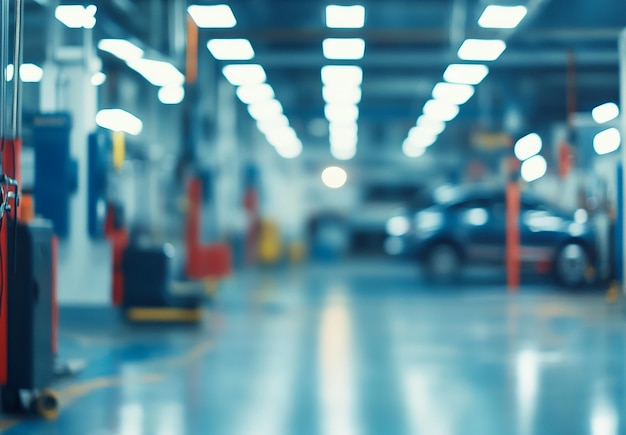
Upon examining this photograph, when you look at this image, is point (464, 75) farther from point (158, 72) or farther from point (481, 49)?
point (158, 72)

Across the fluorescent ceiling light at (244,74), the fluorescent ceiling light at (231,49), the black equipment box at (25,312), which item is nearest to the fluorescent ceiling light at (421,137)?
the fluorescent ceiling light at (244,74)

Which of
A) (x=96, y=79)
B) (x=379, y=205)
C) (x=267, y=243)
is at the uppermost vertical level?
(x=96, y=79)

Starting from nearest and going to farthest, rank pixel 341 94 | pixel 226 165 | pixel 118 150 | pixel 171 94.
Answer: pixel 118 150 → pixel 171 94 → pixel 341 94 → pixel 226 165

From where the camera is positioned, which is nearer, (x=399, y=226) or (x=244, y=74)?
(x=244, y=74)

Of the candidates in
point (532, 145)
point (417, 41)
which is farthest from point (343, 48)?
point (532, 145)

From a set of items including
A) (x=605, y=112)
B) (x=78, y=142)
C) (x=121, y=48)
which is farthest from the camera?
(x=605, y=112)

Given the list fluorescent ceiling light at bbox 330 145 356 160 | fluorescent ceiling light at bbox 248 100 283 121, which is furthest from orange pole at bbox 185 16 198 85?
fluorescent ceiling light at bbox 330 145 356 160

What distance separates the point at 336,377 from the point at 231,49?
6053 mm

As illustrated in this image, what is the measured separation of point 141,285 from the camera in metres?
8.19

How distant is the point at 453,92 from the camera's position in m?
13.1

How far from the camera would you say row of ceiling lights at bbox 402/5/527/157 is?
872 centimetres

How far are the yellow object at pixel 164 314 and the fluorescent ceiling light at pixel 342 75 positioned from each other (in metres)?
4.70

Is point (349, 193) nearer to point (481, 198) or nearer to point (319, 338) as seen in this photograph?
point (481, 198)

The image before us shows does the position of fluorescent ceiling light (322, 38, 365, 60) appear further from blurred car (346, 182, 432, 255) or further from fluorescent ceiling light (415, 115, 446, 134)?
blurred car (346, 182, 432, 255)
